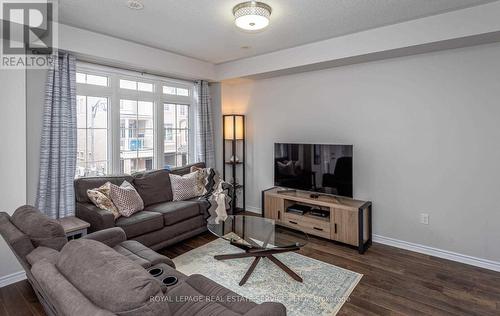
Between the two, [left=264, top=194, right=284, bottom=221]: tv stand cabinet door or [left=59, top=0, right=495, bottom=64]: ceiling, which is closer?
[left=59, top=0, right=495, bottom=64]: ceiling

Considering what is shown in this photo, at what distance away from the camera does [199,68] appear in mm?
4527

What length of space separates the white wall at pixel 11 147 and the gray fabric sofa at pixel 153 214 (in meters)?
0.62

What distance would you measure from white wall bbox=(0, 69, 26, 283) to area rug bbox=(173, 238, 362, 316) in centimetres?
169

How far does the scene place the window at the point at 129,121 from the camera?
11.7 feet

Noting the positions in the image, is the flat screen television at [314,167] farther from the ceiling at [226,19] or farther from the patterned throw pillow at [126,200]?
the patterned throw pillow at [126,200]

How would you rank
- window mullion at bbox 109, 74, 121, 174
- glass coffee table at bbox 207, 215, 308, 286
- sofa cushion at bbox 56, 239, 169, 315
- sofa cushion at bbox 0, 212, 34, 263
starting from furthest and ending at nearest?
window mullion at bbox 109, 74, 121, 174 < glass coffee table at bbox 207, 215, 308, 286 < sofa cushion at bbox 0, 212, 34, 263 < sofa cushion at bbox 56, 239, 169, 315

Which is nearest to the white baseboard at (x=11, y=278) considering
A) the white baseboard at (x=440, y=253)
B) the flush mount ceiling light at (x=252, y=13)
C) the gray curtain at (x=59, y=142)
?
the gray curtain at (x=59, y=142)

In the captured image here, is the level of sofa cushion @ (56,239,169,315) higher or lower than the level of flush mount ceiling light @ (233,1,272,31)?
lower

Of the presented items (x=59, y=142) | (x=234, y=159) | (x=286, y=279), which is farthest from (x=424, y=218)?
(x=59, y=142)

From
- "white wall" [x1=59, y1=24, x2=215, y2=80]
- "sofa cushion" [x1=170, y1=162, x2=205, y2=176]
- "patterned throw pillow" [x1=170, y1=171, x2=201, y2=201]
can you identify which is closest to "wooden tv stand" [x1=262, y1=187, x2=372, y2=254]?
"patterned throw pillow" [x1=170, y1=171, x2=201, y2=201]

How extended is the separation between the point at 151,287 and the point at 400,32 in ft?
11.3

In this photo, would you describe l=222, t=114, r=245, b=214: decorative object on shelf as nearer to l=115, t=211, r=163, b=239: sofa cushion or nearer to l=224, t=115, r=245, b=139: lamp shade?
l=224, t=115, r=245, b=139: lamp shade

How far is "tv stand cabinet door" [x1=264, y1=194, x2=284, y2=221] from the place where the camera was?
403cm

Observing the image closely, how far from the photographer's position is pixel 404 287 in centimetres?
256
